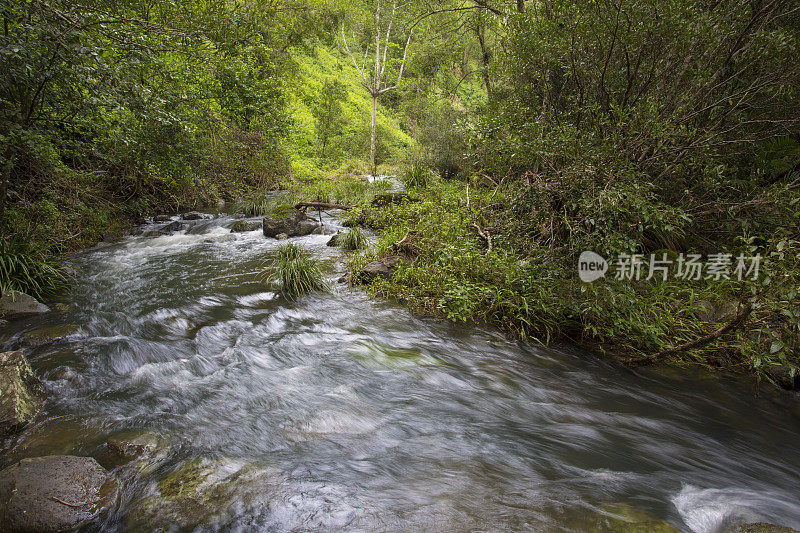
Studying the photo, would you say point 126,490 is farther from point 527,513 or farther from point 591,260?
point 591,260

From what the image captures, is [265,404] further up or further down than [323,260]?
further down

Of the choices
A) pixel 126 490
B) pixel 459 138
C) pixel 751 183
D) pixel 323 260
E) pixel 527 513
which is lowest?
pixel 126 490

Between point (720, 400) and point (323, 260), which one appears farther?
point (323, 260)

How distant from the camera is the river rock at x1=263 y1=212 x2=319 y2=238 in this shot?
10586 mm

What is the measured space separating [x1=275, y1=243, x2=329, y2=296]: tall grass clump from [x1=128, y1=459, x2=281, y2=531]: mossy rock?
13.6 ft

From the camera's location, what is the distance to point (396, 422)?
3.49 metres

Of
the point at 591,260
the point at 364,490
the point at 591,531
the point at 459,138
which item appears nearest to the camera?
the point at 591,531

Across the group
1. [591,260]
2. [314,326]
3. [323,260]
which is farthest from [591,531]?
[323,260]

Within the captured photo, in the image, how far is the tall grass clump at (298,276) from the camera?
6777mm

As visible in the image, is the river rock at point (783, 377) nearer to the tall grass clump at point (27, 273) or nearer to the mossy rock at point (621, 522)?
the mossy rock at point (621, 522)

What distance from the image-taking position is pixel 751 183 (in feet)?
17.5

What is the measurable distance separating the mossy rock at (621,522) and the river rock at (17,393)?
412 cm

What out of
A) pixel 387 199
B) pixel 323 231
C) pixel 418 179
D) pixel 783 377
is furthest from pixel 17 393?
pixel 418 179

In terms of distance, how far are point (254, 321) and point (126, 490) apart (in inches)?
128
